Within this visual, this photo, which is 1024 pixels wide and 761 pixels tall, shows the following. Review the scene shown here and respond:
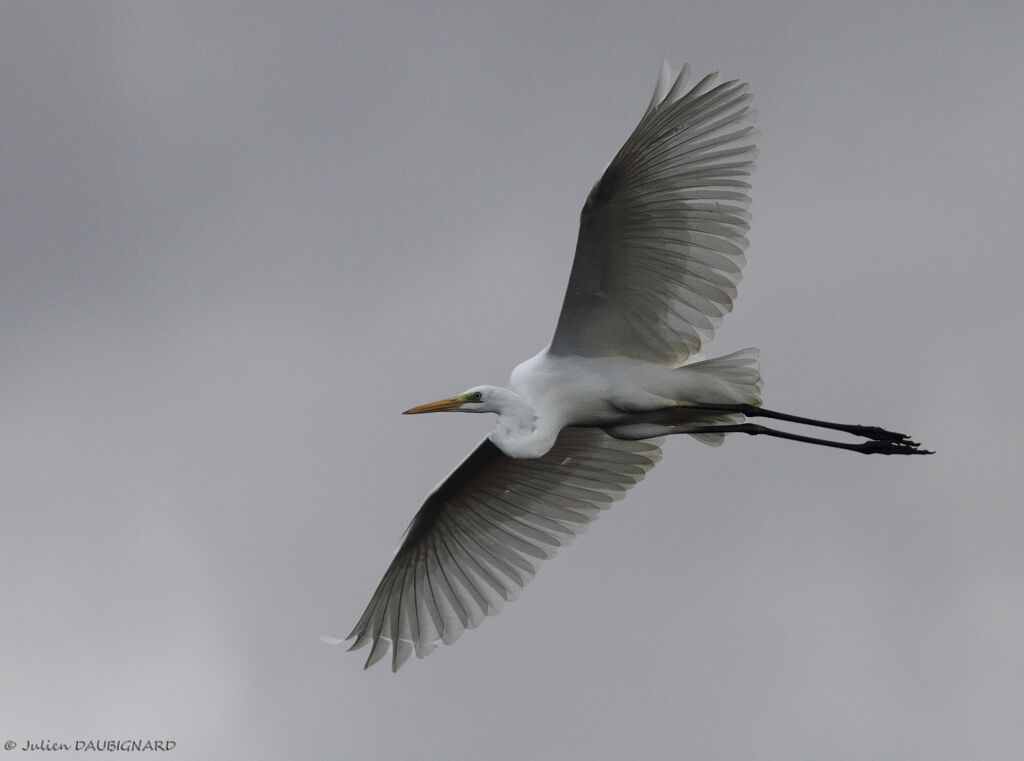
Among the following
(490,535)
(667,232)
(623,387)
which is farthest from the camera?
(490,535)

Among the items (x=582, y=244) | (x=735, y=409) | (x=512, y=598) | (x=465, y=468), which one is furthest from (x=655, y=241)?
(x=512, y=598)

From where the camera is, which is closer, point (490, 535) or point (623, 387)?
point (623, 387)

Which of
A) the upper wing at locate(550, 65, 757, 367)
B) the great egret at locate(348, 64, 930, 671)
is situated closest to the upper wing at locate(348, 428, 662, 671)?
the great egret at locate(348, 64, 930, 671)

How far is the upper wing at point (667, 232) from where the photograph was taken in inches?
513

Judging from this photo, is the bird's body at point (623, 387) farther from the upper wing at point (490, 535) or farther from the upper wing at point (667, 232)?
the upper wing at point (490, 535)

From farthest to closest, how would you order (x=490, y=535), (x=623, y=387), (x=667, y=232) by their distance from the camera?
1. (x=490, y=535)
2. (x=623, y=387)
3. (x=667, y=232)

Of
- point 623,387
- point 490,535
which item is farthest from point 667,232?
point 490,535

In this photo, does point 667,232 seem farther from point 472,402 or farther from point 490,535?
point 490,535

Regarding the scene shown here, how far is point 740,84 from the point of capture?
13062mm

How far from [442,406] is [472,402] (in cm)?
29

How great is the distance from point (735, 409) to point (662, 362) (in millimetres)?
777

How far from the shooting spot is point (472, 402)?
45.7 ft

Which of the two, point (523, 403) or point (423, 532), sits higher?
point (523, 403)

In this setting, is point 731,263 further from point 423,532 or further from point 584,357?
point 423,532
